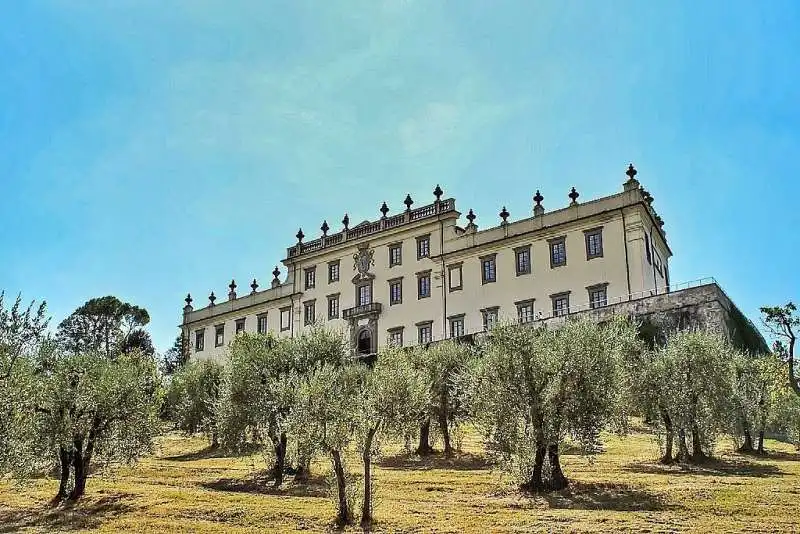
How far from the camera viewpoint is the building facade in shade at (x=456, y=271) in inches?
1801

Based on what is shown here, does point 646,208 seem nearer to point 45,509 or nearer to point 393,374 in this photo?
point 393,374

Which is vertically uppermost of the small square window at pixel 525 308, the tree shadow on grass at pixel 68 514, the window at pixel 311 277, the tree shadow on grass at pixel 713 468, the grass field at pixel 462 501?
the window at pixel 311 277

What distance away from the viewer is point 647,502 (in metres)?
19.1

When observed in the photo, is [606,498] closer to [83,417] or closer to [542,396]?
[542,396]

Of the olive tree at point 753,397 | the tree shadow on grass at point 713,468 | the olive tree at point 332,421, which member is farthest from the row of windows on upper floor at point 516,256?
the olive tree at point 332,421

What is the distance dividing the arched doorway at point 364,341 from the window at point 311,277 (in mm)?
7003

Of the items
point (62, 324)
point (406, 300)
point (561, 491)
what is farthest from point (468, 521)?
point (62, 324)

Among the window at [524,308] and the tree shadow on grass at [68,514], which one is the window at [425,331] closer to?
the window at [524,308]

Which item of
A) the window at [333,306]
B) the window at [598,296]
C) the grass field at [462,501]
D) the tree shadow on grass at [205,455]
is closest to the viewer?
the grass field at [462,501]

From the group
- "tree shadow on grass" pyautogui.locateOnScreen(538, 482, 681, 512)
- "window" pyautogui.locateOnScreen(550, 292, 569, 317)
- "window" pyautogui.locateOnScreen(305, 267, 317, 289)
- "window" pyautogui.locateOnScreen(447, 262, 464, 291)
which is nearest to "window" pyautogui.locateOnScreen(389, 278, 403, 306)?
"window" pyautogui.locateOnScreen(447, 262, 464, 291)

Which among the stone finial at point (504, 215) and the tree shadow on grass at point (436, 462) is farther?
the stone finial at point (504, 215)

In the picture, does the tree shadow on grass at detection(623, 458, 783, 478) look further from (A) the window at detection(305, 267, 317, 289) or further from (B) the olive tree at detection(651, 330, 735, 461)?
(A) the window at detection(305, 267, 317, 289)

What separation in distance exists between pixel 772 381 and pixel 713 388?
887cm

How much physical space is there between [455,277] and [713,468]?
1177 inches
